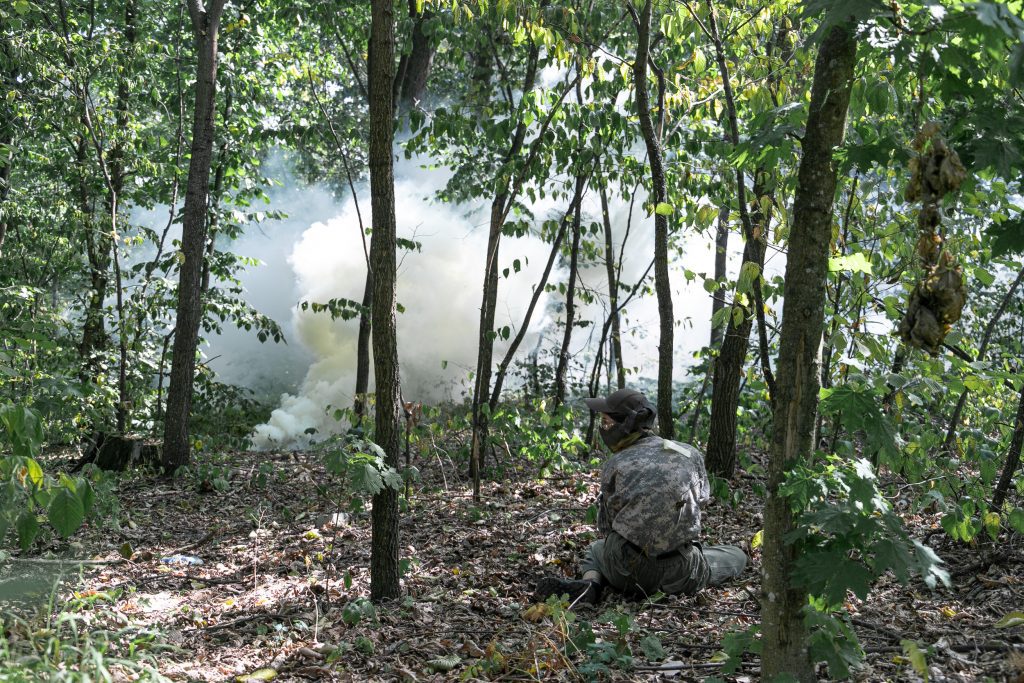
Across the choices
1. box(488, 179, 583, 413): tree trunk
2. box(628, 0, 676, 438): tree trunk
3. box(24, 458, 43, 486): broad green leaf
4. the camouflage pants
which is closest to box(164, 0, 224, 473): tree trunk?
box(488, 179, 583, 413): tree trunk

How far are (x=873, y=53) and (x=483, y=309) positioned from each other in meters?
4.51

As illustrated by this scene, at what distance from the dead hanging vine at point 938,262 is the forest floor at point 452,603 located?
4.63 feet

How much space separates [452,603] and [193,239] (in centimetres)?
593

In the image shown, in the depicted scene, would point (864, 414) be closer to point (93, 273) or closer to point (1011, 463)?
point (1011, 463)

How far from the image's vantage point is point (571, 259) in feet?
31.9

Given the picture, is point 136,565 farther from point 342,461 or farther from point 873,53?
point 873,53

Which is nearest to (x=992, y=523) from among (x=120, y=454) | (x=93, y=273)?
(x=120, y=454)

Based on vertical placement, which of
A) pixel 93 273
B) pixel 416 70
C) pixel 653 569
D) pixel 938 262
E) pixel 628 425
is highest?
pixel 416 70

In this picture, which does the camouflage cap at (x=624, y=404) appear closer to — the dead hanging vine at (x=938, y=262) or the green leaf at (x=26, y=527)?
the dead hanging vine at (x=938, y=262)

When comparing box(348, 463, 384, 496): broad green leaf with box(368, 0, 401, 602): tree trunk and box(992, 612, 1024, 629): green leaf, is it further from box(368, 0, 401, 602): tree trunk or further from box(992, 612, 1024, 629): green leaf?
box(992, 612, 1024, 629): green leaf

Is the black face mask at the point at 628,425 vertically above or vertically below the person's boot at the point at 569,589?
above

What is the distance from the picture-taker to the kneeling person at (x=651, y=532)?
4.98 metres

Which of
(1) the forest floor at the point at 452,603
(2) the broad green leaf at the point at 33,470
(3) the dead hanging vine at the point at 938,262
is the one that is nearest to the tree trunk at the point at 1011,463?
(1) the forest floor at the point at 452,603

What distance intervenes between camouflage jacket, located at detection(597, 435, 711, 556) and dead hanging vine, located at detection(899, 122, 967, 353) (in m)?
2.75
